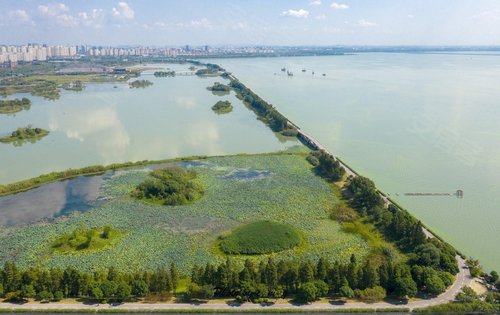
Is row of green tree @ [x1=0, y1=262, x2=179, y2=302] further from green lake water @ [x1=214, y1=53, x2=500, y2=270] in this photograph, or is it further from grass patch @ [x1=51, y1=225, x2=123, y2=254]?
green lake water @ [x1=214, y1=53, x2=500, y2=270]

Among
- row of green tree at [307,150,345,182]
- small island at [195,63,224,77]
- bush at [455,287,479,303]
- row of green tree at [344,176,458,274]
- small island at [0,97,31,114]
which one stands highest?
small island at [195,63,224,77]

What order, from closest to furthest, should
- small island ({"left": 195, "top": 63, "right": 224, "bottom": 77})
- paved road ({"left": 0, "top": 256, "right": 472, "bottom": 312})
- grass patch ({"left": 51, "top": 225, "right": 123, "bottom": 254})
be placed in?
paved road ({"left": 0, "top": 256, "right": 472, "bottom": 312})
grass patch ({"left": 51, "top": 225, "right": 123, "bottom": 254})
small island ({"left": 195, "top": 63, "right": 224, "bottom": 77})

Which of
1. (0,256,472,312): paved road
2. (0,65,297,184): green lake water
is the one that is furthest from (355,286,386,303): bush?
(0,65,297,184): green lake water

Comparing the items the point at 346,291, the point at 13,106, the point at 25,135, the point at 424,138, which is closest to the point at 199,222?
the point at 346,291

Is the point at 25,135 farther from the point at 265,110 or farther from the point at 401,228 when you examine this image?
the point at 401,228

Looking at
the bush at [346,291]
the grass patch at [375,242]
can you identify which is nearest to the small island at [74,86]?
the grass patch at [375,242]

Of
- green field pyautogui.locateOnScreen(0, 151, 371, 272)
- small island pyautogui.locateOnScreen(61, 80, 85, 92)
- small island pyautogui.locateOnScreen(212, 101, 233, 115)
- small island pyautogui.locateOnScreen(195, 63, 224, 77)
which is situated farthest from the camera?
small island pyautogui.locateOnScreen(195, 63, 224, 77)

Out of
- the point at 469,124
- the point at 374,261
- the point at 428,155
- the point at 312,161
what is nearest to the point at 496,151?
the point at 428,155
